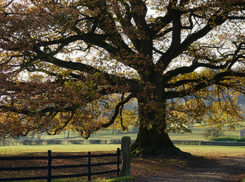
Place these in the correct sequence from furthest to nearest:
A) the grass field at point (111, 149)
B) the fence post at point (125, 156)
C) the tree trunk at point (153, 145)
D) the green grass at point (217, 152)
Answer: the grass field at point (111, 149), the green grass at point (217, 152), the tree trunk at point (153, 145), the fence post at point (125, 156)

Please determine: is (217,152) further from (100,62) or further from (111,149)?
(100,62)

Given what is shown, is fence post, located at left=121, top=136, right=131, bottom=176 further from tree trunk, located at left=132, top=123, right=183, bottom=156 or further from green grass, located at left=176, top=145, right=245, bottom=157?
green grass, located at left=176, top=145, right=245, bottom=157

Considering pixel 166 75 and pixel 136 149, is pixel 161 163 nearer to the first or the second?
pixel 136 149

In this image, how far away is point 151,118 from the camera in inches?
923

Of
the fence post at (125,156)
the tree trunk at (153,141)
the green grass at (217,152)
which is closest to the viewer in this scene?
the fence post at (125,156)

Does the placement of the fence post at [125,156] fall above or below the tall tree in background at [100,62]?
below

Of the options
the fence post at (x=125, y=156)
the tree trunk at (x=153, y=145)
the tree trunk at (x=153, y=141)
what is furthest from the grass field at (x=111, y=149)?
the fence post at (x=125, y=156)

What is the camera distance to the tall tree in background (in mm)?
16531

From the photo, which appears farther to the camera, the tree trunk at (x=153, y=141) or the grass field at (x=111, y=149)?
the grass field at (x=111, y=149)

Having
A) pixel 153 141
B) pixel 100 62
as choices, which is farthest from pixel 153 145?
pixel 100 62

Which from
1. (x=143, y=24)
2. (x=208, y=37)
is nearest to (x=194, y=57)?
(x=208, y=37)

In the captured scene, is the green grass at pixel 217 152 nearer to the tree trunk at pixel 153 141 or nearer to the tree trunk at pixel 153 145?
the tree trunk at pixel 153 145

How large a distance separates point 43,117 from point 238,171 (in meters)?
12.6

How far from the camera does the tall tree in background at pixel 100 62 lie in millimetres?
16531
